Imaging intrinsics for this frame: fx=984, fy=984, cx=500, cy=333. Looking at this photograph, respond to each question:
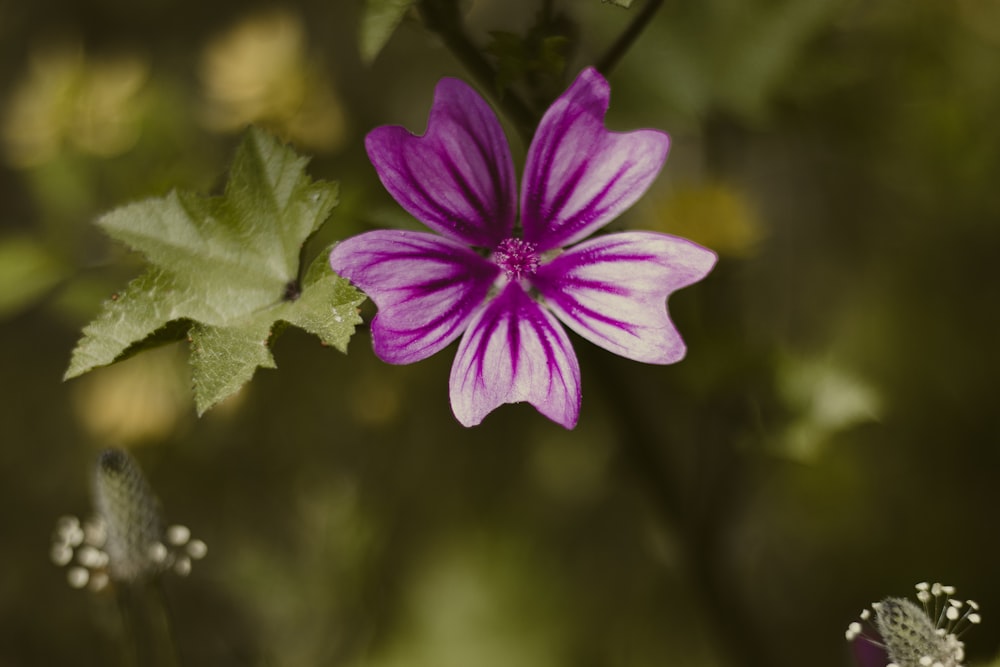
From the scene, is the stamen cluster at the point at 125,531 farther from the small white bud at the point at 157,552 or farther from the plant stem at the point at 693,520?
the plant stem at the point at 693,520

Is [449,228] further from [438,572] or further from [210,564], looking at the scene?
[210,564]

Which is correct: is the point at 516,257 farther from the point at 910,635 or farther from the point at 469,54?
the point at 910,635

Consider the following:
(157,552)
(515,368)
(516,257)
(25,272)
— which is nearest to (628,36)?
(516,257)

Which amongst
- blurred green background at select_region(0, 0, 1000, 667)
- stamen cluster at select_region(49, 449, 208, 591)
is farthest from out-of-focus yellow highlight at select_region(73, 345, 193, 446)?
stamen cluster at select_region(49, 449, 208, 591)

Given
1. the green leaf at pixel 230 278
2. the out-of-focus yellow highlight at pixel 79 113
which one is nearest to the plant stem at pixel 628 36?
the green leaf at pixel 230 278

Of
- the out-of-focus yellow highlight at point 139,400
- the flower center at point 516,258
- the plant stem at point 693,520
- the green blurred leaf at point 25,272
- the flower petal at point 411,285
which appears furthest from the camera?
the out-of-focus yellow highlight at point 139,400

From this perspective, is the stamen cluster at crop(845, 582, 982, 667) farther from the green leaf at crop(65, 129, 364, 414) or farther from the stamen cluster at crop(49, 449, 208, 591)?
the stamen cluster at crop(49, 449, 208, 591)
